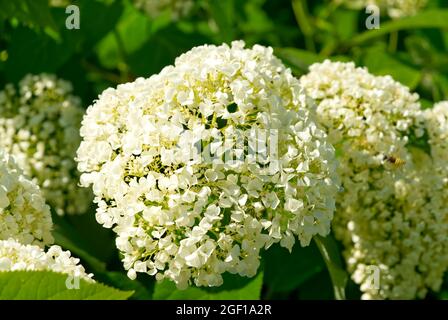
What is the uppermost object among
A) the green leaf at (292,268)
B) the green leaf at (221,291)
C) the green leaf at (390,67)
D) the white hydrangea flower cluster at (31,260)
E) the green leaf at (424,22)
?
the green leaf at (424,22)

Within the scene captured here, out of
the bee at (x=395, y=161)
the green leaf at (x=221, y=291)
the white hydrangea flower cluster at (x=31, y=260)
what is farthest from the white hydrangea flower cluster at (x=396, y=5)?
the white hydrangea flower cluster at (x=31, y=260)

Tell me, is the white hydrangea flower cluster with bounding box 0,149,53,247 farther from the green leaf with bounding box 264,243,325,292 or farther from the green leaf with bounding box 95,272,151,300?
the green leaf with bounding box 264,243,325,292

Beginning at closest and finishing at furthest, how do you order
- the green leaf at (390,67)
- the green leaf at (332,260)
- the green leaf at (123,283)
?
the green leaf at (332,260)
the green leaf at (123,283)
the green leaf at (390,67)

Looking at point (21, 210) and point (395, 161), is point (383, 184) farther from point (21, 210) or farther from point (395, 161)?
point (21, 210)

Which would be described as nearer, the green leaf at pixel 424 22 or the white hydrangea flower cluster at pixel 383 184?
the white hydrangea flower cluster at pixel 383 184

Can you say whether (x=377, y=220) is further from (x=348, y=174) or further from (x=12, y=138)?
(x=12, y=138)

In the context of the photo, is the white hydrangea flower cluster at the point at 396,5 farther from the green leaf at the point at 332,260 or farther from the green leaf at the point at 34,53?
the green leaf at the point at 332,260
